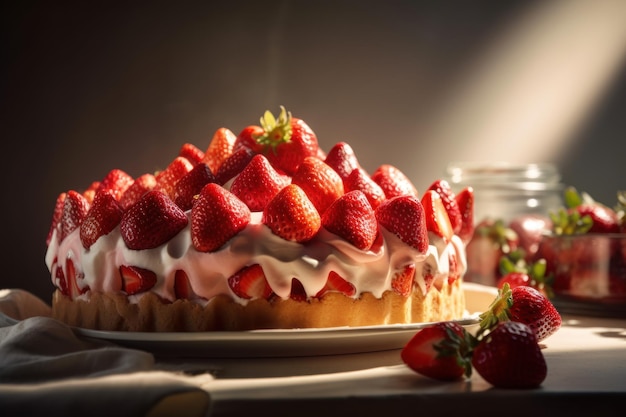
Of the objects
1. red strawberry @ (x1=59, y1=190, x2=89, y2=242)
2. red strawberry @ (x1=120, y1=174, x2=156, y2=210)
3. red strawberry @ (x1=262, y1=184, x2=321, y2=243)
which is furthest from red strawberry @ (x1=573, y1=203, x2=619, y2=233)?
red strawberry @ (x1=59, y1=190, x2=89, y2=242)

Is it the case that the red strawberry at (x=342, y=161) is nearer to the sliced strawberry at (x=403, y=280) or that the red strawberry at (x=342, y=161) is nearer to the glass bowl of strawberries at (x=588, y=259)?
the sliced strawberry at (x=403, y=280)

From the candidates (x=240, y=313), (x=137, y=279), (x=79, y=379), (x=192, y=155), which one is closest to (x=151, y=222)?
(x=137, y=279)

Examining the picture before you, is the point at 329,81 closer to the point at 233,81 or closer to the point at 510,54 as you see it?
the point at 233,81

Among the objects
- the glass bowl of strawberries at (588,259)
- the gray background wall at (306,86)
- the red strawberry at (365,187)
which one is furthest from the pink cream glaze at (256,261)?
the gray background wall at (306,86)

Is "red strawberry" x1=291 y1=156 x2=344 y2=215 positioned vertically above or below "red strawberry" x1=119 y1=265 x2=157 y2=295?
above

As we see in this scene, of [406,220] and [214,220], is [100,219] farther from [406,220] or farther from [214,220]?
[406,220]

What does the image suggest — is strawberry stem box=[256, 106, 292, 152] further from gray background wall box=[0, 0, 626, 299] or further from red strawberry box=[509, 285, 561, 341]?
gray background wall box=[0, 0, 626, 299]
